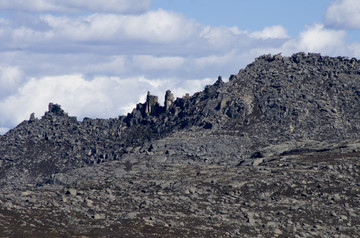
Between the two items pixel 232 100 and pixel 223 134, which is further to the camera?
pixel 232 100

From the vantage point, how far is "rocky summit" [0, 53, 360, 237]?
72000 mm

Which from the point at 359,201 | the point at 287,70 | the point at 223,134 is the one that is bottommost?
the point at 359,201

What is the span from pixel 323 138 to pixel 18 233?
291ft

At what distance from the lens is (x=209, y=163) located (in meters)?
126

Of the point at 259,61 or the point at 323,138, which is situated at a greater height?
the point at 259,61

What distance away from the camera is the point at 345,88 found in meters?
159

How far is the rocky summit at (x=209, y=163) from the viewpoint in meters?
72.0

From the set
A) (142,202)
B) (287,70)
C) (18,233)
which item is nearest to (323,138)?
(287,70)

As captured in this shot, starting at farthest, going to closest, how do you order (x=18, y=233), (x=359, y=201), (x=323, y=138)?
(x=323, y=138) < (x=359, y=201) < (x=18, y=233)

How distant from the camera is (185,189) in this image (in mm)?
92500

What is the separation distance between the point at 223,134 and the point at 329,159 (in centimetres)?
3835

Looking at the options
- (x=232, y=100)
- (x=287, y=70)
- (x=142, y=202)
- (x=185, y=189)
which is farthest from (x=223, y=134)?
(x=142, y=202)

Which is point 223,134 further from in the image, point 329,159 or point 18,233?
point 18,233

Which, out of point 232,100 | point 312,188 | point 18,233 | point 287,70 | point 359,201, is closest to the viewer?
point 18,233
